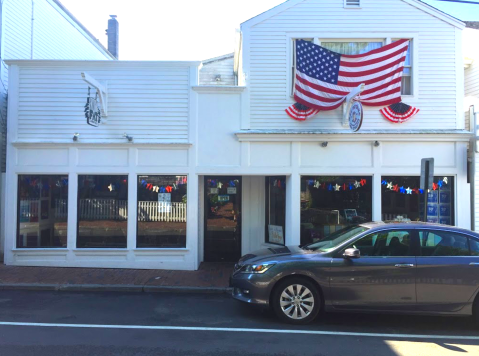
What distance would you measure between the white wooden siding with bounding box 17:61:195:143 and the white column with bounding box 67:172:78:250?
1050 millimetres

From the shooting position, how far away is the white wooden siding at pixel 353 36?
9.99 meters

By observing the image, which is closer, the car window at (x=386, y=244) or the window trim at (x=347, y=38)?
the car window at (x=386, y=244)

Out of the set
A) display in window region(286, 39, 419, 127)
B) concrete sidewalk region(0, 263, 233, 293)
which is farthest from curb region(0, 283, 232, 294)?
display in window region(286, 39, 419, 127)

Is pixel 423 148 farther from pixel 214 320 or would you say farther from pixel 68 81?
pixel 68 81

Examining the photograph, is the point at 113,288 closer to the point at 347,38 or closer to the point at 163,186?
the point at 163,186

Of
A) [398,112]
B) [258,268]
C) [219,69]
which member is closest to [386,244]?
[258,268]

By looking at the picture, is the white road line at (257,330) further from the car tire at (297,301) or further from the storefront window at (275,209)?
the storefront window at (275,209)

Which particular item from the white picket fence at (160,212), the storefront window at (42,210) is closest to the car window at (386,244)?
the white picket fence at (160,212)

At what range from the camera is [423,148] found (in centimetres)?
991

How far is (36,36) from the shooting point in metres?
12.8

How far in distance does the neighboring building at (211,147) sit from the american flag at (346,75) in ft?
1.09

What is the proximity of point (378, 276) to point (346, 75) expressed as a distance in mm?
5670

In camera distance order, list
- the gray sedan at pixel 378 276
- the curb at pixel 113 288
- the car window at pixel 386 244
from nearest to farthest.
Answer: the gray sedan at pixel 378 276 → the car window at pixel 386 244 → the curb at pixel 113 288

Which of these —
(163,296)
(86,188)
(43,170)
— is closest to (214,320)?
(163,296)
